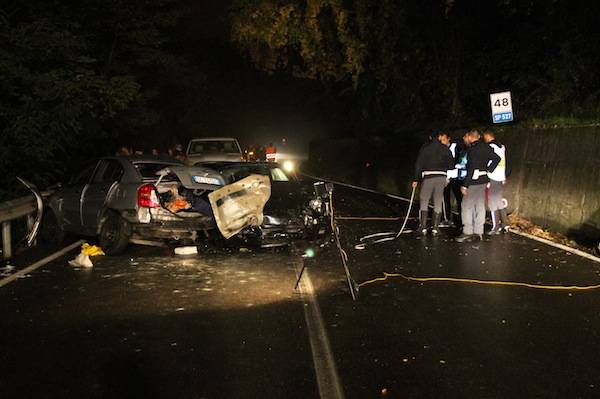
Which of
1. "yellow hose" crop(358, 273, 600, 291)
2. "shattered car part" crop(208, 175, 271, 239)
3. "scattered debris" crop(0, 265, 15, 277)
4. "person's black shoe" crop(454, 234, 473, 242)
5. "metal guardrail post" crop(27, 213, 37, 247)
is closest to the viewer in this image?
"yellow hose" crop(358, 273, 600, 291)

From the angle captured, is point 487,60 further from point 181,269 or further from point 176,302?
point 176,302

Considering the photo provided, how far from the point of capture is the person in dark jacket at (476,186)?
1137cm

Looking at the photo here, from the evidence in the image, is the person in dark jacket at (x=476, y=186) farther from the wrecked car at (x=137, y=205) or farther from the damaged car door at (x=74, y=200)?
the damaged car door at (x=74, y=200)

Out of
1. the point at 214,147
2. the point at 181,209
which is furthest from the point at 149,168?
the point at 214,147

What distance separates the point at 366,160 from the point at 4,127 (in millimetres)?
15456

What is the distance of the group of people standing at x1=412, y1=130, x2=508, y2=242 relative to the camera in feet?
37.5

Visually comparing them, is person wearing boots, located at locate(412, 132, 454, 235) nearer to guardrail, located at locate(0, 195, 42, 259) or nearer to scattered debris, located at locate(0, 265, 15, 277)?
guardrail, located at locate(0, 195, 42, 259)

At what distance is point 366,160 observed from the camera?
28.4 m

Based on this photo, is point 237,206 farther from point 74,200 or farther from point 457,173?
point 457,173

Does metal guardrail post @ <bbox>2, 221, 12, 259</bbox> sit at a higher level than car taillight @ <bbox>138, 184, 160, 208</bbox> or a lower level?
lower

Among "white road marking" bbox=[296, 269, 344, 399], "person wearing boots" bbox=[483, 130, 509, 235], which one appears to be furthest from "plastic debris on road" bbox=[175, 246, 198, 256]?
"person wearing boots" bbox=[483, 130, 509, 235]

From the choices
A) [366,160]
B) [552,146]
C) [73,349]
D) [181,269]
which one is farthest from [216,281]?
[366,160]

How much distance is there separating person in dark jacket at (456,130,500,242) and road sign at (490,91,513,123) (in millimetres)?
4206

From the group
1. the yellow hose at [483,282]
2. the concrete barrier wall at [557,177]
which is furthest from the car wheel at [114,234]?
the concrete barrier wall at [557,177]
